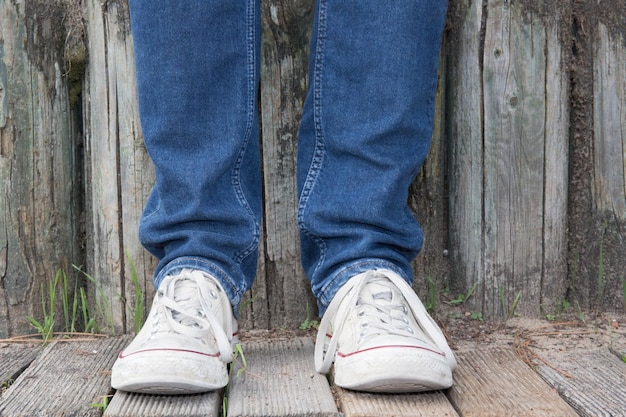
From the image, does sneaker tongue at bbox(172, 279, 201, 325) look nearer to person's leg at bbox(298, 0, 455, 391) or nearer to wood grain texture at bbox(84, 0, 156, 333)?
person's leg at bbox(298, 0, 455, 391)

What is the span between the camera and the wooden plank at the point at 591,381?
1.22 metres

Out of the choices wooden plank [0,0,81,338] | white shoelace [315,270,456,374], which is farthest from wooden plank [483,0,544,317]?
wooden plank [0,0,81,338]

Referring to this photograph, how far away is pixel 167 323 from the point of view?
4.32 feet

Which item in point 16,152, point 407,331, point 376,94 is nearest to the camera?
point 407,331

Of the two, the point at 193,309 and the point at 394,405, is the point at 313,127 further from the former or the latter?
the point at 394,405

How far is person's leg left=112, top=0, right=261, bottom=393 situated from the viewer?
53.6 inches

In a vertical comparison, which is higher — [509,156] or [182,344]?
[509,156]

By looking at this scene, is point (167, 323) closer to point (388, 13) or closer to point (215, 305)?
point (215, 305)

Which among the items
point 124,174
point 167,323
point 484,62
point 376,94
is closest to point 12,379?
point 167,323

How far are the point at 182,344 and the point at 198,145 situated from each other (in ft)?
1.28

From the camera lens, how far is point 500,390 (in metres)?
1.29

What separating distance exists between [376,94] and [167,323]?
60cm

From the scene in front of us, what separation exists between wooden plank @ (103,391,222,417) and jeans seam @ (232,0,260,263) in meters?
0.35

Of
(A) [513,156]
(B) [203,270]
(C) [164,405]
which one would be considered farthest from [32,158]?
(A) [513,156]
